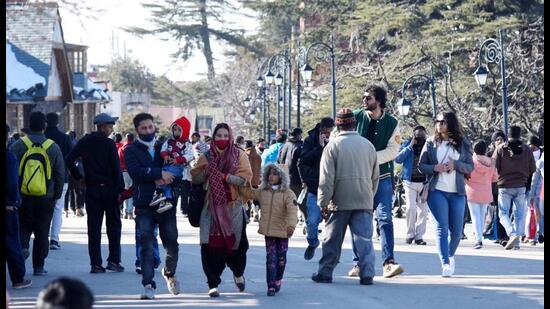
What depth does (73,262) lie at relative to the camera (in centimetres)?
1590

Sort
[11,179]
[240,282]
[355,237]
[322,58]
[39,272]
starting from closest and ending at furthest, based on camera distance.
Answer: [240,282], [11,179], [355,237], [39,272], [322,58]

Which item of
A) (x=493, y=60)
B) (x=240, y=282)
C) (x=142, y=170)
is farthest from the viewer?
(x=493, y=60)

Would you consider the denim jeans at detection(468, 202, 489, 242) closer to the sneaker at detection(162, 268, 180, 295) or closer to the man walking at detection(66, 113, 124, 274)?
the man walking at detection(66, 113, 124, 274)

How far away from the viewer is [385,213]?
13219mm

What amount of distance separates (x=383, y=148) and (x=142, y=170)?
285cm

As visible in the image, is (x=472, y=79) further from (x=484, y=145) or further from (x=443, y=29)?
(x=484, y=145)

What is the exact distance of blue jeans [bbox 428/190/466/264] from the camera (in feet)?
43.9

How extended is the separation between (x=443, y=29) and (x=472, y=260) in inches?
935

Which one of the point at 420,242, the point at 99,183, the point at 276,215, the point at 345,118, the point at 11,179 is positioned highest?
the point at 345,118

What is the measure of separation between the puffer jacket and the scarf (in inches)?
17.2

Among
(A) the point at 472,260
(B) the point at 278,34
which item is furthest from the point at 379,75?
(B) the point at 278,34

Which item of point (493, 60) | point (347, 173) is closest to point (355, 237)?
point (347, 173)

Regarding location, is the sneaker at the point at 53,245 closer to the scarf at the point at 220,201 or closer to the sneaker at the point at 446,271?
the scarf at the point at 220,201

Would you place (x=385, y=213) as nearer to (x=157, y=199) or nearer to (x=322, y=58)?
(x=157, y=199)
